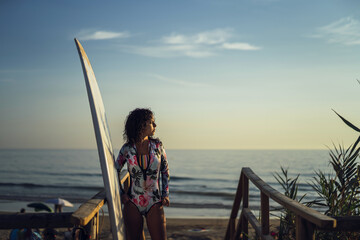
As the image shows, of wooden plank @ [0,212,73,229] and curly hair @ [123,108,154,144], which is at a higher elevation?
curly hair @ [123,108,154,144]

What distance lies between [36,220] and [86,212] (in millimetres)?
708

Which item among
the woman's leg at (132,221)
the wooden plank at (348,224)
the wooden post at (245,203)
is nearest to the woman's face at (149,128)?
the woman's leg at (132,221)

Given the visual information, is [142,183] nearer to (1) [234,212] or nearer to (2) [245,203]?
(2) [245,203]

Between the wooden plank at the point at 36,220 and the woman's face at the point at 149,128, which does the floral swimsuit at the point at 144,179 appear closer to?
the woman's face at the point at 149,128

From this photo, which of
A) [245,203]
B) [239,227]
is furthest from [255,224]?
[239,227]

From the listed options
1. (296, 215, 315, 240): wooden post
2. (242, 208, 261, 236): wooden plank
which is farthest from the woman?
(296, 215, 315, 240): wooden post

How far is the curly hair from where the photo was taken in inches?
119

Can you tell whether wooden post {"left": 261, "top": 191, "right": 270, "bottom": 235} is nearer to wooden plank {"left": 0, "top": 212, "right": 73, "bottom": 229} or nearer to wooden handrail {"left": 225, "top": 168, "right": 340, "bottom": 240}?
wooden handrail {"left": 225, "top": 168, "right": 340, "bottom": 240}

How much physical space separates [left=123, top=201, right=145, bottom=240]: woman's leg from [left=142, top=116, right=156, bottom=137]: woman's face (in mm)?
576

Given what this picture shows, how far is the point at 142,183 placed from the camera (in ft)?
9.65

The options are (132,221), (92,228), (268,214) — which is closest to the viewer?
(92,228)

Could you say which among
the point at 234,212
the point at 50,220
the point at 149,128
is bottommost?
the point at 234,212

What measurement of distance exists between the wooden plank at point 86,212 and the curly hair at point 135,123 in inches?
23.0

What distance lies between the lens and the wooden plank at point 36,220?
8.00 feet
